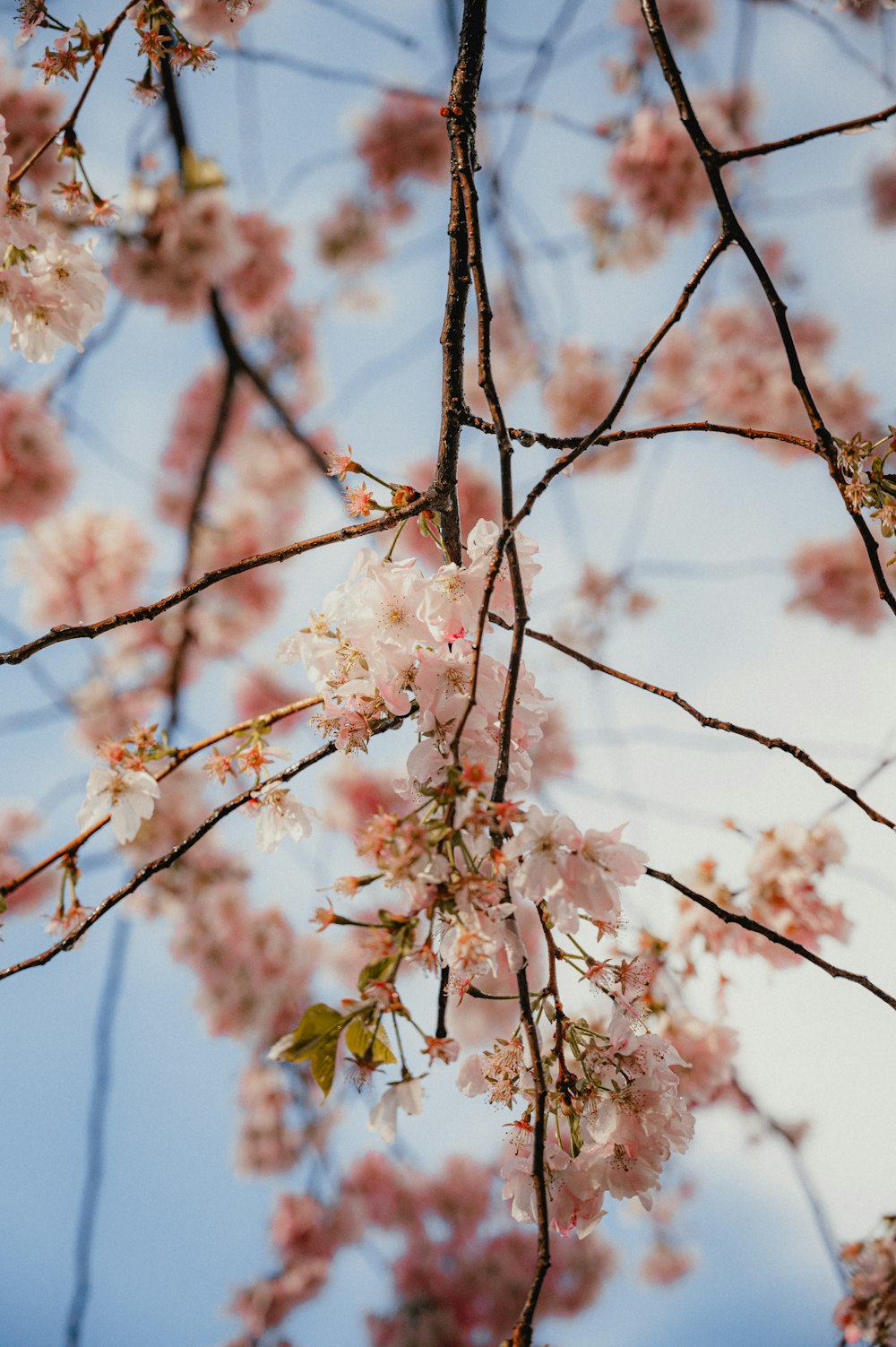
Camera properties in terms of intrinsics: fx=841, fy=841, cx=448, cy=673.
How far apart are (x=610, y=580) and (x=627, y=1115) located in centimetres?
355

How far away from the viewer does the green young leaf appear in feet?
2.48

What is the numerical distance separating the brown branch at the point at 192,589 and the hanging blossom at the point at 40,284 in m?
0.59

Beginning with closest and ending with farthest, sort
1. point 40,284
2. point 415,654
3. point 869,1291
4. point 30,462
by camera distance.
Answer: point 415,654, point 40,284, point 869,1291, point 30,462

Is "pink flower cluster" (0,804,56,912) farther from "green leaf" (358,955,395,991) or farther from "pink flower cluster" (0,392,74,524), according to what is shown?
"green leaf" (358,955,395,991)

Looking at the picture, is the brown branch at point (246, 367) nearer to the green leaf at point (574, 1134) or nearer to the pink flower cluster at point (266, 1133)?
the green leaf at point (574, 1134)

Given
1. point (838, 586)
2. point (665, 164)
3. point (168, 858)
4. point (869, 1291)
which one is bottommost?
point (869, 1291)

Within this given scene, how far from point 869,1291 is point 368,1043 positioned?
1909 millimetres

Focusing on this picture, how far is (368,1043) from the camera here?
0.75m

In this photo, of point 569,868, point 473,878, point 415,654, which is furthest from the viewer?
point 415,654

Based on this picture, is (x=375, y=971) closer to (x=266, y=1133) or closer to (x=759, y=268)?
(x=759, y=268)

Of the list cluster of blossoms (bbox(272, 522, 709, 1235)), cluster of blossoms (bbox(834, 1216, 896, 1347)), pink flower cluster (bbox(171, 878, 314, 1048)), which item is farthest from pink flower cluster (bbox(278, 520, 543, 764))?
pink flower cluster (bbox(171, 878, 314, 1048))

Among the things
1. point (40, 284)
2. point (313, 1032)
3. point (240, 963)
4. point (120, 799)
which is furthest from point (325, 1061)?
point (240, 963)

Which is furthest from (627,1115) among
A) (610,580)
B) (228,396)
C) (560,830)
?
(610,580)

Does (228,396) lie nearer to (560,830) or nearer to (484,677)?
(484,677)
